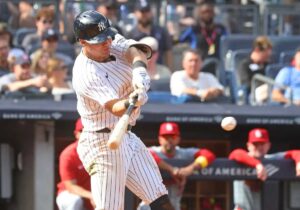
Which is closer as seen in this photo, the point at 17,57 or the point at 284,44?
the point at 17,57

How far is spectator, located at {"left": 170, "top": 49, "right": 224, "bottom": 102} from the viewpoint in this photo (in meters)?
10.6

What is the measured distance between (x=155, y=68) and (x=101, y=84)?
4.60 meters

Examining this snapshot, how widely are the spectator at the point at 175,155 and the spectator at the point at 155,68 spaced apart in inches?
57.2

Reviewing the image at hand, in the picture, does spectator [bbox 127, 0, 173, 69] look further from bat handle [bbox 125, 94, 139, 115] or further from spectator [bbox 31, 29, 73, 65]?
bat handle [bbox 125, 94, 139, 115]

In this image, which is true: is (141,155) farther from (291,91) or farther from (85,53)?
(291,91)

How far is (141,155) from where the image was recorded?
289 inches

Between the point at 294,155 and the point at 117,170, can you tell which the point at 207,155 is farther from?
the point at 117,170

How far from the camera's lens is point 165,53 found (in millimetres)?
12445

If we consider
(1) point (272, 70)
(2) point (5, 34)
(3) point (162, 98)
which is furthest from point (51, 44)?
(1) point (272, 70)

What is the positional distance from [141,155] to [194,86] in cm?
361

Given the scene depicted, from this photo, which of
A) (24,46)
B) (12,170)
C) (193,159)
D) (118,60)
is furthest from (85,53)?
(24,46)

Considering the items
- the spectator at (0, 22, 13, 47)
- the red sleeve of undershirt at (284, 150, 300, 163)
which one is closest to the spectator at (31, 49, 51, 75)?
the spectator at (0, 22, 13, 47)

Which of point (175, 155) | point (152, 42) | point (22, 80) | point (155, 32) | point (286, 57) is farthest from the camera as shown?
point (155, 32)

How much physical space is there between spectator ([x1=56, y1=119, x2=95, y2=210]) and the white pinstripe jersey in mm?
2176
